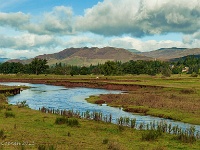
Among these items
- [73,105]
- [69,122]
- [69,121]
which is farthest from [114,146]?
[73,105]

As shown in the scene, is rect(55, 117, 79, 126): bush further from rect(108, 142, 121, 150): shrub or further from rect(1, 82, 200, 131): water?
rect(108, 142, 121, 150): shrub

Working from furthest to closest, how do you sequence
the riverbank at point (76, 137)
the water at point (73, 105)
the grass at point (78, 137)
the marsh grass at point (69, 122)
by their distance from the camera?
the water at point (73, 105) → the marsh grass at point (69, 122) → the grass at point (78, 137) → the riverbank at point (76, 137)

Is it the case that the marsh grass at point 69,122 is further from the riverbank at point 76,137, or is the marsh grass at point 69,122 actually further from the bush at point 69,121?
the riverbank at point 76,137

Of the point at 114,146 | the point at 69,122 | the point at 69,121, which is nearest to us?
the point at 114,146

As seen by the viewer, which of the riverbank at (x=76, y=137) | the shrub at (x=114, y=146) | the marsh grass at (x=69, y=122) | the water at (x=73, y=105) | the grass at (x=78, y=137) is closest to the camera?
the shrub at (x=114, y=146)

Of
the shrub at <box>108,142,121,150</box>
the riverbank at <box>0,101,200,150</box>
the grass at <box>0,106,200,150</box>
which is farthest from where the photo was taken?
the grass at <box>0,106,200,150</box>

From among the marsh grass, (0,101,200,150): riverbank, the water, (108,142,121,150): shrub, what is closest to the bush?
the marsh grass

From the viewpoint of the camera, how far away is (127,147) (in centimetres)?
2772

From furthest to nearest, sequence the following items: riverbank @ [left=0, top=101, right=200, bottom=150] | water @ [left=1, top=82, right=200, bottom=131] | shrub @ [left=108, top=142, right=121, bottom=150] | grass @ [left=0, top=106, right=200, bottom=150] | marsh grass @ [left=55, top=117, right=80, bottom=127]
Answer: water @ [left=1, top=82, right=200, bottom=131]
marsh grass @ [left=55, top=117, right=80, bottom=127]
grass @ [left=0, top=106, right=200, bottom=150]
riverbank @ [left=0, top=101, right=200, bottom=150]
shrub @ [left=108, top=142, right=121, bottom=150]

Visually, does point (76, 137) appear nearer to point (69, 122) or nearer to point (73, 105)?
point (69, 122)

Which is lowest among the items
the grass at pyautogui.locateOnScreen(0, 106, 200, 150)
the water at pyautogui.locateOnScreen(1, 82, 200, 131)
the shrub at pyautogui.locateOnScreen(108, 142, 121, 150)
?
the water at pyautogui.locateOnScreen(1, 82, 200, 131)

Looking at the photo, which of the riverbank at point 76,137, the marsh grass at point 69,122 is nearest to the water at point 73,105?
the marsh grass at point 69,122

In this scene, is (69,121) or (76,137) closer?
(76,137)

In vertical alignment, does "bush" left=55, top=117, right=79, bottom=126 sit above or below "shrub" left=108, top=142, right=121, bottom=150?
below
